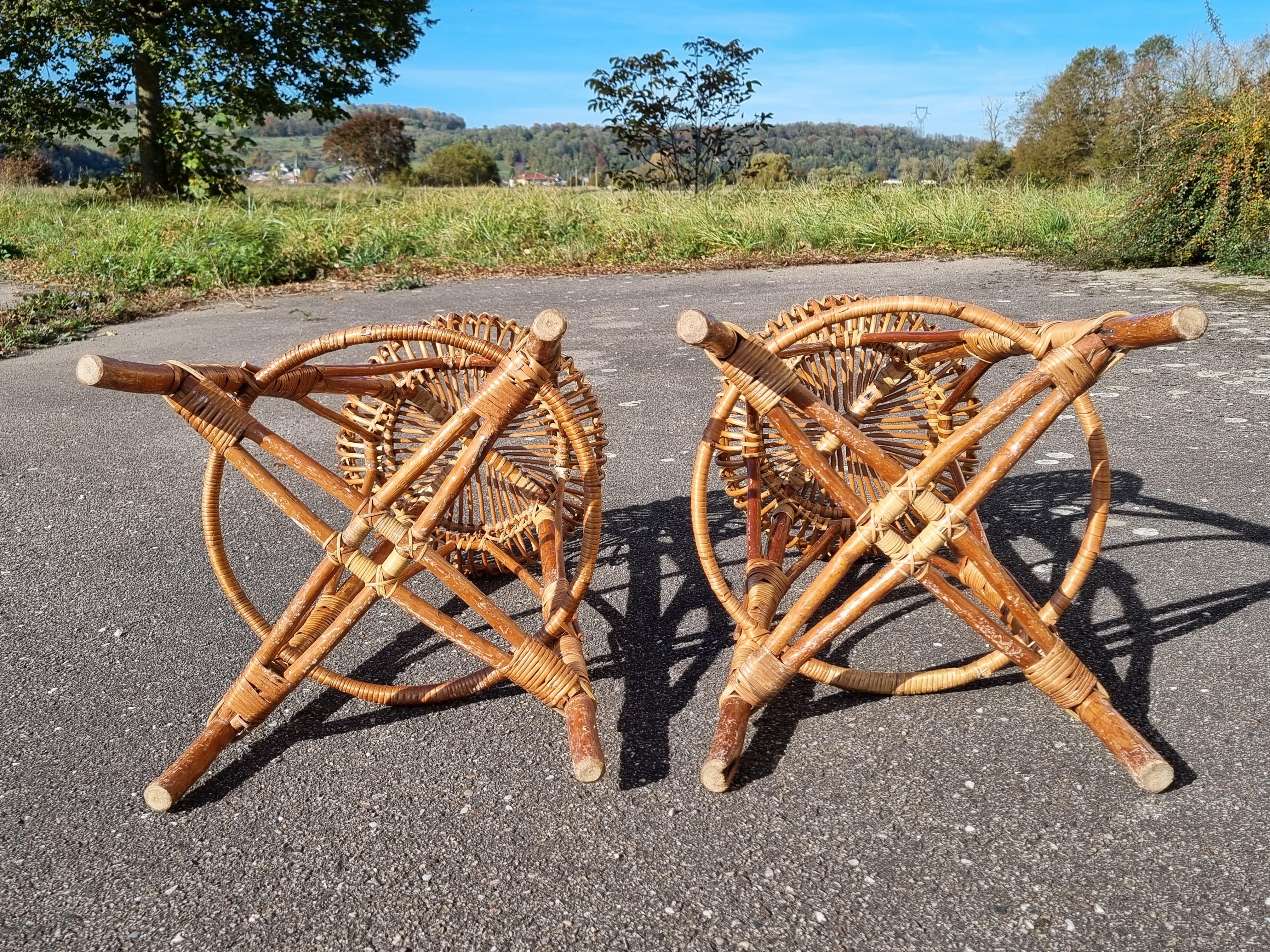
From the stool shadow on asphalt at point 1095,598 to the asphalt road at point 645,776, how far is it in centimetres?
1

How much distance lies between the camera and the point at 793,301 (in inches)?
290

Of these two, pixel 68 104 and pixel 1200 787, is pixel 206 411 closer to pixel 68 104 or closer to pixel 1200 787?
pixel 1200 787

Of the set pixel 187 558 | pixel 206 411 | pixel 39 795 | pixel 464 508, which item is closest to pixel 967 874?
pixel 206 411

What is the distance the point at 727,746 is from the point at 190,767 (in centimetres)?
105

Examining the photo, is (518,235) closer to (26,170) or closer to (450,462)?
(450,462)

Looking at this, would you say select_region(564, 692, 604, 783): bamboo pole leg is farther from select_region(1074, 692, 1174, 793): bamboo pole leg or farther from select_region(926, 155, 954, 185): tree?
select_region(926, 155, 954, 185): tree

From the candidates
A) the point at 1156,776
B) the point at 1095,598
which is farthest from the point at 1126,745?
the point at 1095,598

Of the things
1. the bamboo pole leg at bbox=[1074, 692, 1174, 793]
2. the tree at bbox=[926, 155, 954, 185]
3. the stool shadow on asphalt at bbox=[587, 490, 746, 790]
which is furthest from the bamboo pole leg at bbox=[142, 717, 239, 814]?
the tree at bbox=[926, 155, 954, 185]

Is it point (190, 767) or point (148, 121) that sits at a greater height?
point (148, 121)

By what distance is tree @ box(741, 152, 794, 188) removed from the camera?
14672 millimetres

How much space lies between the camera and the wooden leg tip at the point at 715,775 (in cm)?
178

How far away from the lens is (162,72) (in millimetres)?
15656

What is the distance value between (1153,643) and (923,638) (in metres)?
0.54

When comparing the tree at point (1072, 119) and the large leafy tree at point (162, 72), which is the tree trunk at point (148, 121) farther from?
the tree at point (1072, 119)
